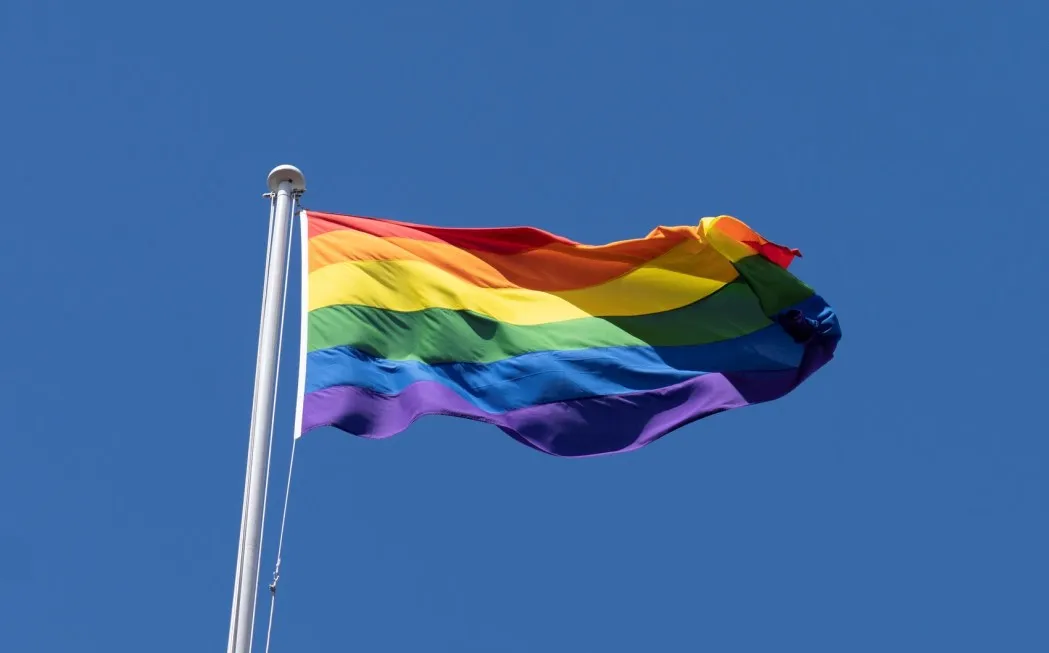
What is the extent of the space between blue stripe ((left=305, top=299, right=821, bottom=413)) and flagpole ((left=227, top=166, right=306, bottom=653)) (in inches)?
39.3

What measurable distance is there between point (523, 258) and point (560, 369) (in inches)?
55.5

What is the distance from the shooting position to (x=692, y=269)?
70.5 feet

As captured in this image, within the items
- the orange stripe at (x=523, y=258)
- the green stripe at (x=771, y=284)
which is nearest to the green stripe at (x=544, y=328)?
the green stripe at (x=771, y=284)

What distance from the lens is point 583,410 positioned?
20.1 m

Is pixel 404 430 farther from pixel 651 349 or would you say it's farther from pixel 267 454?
pixel 651 349

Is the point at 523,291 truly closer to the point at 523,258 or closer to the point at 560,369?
the point at 523,258

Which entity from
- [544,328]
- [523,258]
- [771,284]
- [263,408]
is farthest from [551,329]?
[263,408]

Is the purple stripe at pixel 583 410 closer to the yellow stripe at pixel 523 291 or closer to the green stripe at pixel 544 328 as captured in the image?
the green stripe at pixel 544 328

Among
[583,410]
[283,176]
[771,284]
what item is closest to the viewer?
[283,176]

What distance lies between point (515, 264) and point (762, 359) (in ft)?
9.59

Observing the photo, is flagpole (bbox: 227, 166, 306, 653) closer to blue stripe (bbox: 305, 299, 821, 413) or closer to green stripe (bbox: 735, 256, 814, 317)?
blue stripe (bbox: 305, 299, 821, 413)

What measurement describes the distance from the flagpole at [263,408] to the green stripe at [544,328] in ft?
3.73

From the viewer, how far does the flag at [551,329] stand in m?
18.5

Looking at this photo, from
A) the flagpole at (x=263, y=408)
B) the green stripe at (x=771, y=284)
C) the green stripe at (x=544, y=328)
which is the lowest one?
the flagpole at (x=263, y=408)
